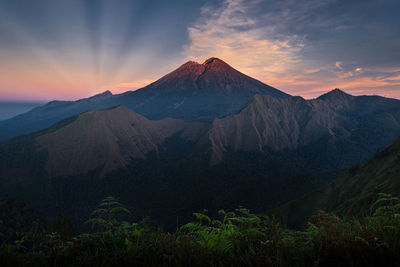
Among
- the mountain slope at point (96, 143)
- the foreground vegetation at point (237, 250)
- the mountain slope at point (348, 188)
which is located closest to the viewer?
the foreground vegetation at point (237, 250)

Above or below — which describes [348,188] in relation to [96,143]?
below

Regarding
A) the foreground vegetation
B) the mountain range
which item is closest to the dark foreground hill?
the mountain range

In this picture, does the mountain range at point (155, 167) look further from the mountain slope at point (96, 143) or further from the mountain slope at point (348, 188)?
the mountain slope at point (348, 188)

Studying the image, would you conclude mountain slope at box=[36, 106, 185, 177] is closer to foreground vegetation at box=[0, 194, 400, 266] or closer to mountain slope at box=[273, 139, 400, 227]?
mountain slope at box=[273, 139, 400, 227]

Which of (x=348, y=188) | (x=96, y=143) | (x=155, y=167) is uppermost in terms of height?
(x=96, y=143)

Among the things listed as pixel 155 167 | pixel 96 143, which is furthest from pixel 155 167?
pixel 96 143

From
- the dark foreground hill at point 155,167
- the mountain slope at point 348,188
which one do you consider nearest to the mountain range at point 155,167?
the dark foreground hill at point 155,167

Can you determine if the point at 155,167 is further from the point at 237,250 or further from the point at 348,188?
the point at 237,250

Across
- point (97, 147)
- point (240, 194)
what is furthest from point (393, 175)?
point (97, 147)

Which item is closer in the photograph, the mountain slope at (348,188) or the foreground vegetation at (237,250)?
the foreground vegetation at (237,250)

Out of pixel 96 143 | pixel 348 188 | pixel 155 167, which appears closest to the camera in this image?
pixel 348 188
